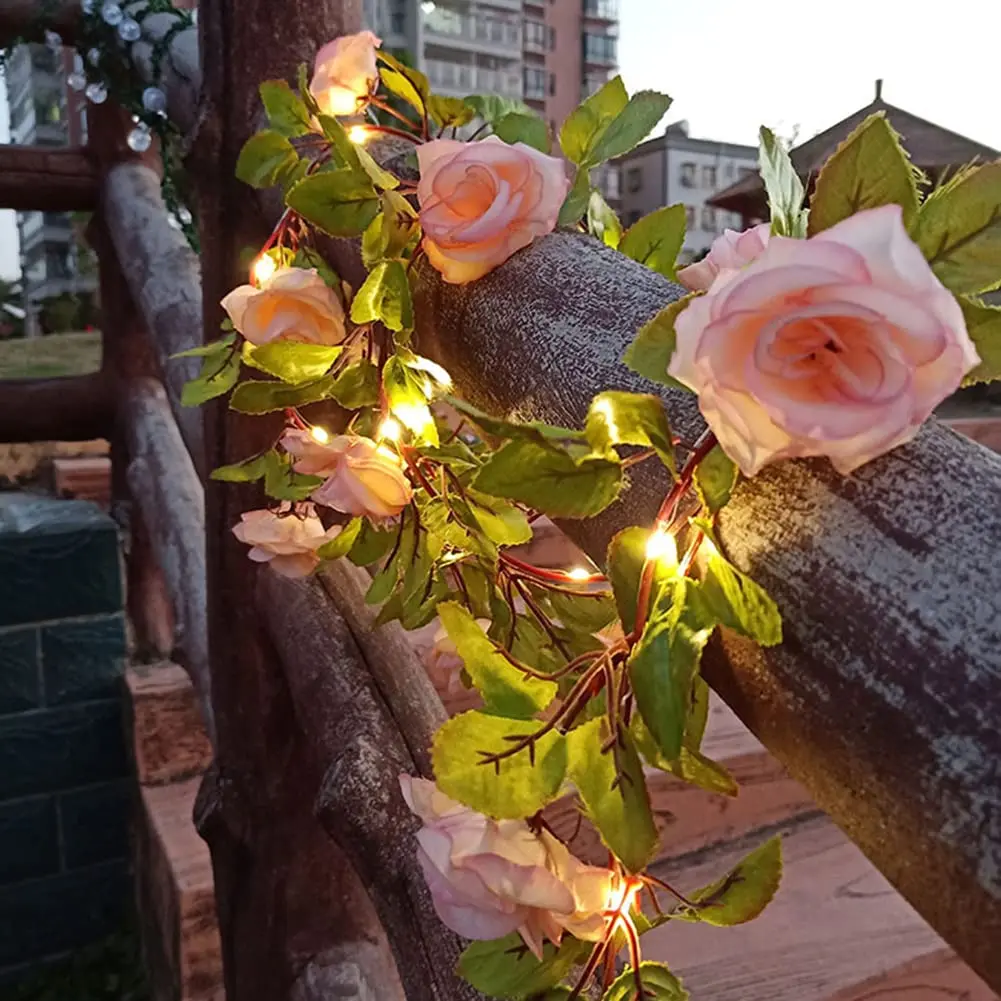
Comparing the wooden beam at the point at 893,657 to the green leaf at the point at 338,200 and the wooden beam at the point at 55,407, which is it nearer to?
the green leaf at the point at 338,200

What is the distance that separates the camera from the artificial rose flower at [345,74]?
731 millimetres

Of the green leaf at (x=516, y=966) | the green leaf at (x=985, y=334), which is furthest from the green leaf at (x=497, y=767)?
the green leaf at (x=985, y=334)

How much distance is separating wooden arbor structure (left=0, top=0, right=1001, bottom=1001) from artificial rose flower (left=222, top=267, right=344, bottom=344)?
9 cm

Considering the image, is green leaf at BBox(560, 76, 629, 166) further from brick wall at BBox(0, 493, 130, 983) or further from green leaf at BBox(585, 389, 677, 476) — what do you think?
brick wall at BBox(0, 493, 130, 983)

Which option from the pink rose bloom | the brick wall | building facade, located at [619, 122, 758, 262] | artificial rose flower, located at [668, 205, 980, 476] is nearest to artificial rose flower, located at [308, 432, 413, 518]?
the pink rose bloom

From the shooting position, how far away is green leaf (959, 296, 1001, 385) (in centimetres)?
34

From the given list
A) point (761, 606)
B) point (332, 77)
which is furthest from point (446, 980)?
point (332, 77)

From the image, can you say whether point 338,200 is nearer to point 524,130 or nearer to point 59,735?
point 524,130

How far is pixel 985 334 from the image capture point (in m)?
0.35

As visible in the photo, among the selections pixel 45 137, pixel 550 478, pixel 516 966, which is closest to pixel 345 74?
pixel 550 478

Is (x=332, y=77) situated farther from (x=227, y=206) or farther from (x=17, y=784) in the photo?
(x=17, y=784)

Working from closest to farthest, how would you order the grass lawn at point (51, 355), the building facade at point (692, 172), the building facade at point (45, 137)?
the building facade at point (45, 137) → the grass lawn at point (51, 355) → the building facade at point (692, 172)

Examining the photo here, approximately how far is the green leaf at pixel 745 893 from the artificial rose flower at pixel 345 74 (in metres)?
0.60

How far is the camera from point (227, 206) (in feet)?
3.25
